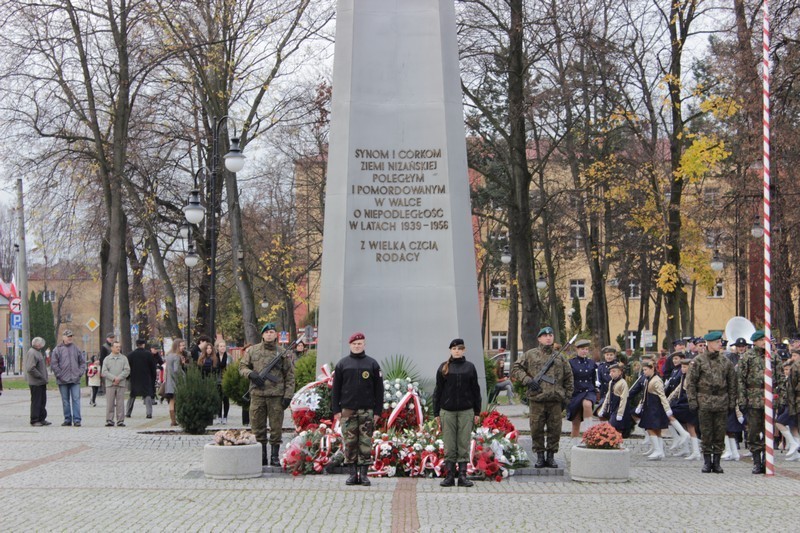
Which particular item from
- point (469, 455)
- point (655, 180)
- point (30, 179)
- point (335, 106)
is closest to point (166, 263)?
point (30, 179)

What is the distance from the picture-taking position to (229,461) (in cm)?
1355

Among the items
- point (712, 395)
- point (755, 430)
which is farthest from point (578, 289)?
point (712, 395)

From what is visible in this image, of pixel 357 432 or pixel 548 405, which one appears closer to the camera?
pixel 357 432

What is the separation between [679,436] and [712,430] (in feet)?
9.19

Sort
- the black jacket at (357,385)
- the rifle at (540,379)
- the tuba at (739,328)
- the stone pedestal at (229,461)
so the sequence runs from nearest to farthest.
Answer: the black jacket at (357,385), the stone pedestal at (229,461), the rifle at (540,379), the tuba at (739,328)

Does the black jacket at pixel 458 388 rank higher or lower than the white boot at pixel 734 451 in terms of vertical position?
higher

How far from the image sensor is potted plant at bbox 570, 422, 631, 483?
13412mm

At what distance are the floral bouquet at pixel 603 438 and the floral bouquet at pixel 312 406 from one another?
3.42 m

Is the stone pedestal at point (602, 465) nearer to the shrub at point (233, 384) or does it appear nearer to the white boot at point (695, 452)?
the white boot at point (695, 452)

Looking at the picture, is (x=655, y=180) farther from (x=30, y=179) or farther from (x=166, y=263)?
(x=166, y=263)

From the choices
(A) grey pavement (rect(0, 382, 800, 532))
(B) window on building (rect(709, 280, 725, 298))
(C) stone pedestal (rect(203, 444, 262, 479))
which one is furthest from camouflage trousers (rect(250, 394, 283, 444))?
(B) window on building (rect(709, 280, 725, 298))

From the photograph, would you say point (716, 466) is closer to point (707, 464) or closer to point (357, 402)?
point (707, 464)

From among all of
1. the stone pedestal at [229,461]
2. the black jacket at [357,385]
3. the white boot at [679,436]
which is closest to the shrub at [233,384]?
the white boot at [679,436]

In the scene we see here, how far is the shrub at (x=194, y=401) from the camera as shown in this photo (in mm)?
19969
